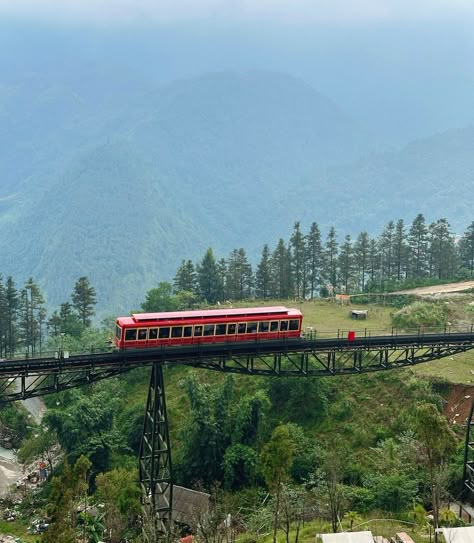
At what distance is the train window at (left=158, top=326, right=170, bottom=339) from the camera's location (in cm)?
4166

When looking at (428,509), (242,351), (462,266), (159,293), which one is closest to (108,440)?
(242,351)

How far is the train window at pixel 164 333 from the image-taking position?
4166cm

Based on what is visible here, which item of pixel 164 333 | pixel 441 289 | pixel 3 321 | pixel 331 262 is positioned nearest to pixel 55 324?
pixel 3 321

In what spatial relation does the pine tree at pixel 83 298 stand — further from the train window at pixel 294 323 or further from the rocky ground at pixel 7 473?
the train window at pixel 294 323

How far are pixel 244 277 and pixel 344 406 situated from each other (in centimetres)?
4362

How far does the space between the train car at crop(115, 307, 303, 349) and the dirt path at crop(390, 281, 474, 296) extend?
143 feet

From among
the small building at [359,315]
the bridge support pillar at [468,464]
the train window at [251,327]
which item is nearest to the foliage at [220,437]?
the train window at [251,327]

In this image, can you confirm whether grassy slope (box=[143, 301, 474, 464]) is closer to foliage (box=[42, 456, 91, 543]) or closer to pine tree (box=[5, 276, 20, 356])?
foliage (box=[42, 456, 91, 543])

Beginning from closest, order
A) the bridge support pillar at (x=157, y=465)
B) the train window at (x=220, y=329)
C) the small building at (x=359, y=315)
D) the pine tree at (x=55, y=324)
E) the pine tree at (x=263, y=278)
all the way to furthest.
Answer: the bridge support pillar at (x=157, y=465) < the train window at (x=220, y=329) < the small building at (x=359, y=315) < the pine tree at (x=55, y=324) < the pine tree at (x=263, y=278)

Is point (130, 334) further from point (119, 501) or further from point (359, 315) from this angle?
point (359, 315)

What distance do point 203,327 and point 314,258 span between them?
193 feet

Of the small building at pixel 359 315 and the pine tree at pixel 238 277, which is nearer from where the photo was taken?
the small building at pixel 359 315

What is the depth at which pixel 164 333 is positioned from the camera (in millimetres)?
41781

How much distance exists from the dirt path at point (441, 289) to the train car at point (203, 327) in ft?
143
